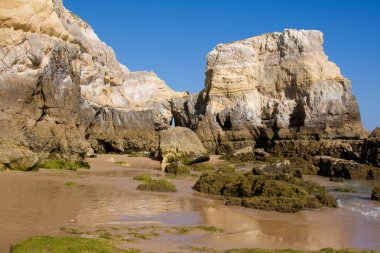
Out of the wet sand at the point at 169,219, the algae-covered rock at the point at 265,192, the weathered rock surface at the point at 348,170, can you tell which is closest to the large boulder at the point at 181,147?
the weathered rock surface at the point at 348,170

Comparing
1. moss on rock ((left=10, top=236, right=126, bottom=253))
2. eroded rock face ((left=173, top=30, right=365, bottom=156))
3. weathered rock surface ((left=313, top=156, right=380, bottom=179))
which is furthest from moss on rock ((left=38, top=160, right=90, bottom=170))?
eroded rock face ((left=173, top=30, right=365, bottom=156))

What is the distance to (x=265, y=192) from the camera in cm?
1216

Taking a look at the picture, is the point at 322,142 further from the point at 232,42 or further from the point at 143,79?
the point at 143,79

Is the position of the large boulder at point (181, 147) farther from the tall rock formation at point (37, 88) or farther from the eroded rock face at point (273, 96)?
the eroded rock face at point (273, 96)

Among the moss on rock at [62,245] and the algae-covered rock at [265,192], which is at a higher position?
the algae-covered rock at [265,192]

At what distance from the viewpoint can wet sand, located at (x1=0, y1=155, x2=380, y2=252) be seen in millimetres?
7223

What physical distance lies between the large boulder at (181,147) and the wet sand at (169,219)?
15.5 meters

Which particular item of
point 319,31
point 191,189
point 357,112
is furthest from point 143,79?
point 191,189

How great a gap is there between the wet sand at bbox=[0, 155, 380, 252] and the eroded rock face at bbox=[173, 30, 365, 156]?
2283cm

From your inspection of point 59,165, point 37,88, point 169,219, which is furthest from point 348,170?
point 37,88

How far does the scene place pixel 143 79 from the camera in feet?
178

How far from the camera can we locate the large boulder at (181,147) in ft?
94.5

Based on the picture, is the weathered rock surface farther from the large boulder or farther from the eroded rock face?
the eroded rock face

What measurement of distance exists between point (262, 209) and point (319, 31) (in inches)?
1272
